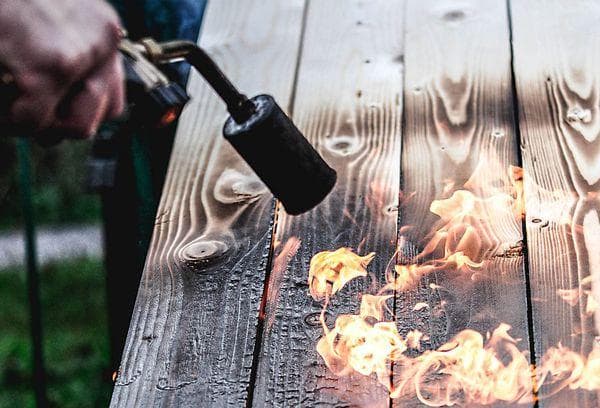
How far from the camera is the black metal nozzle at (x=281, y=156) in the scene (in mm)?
1782

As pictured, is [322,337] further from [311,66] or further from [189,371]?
[311,66]

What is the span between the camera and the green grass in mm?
4137

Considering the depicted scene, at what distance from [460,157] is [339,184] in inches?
10.7

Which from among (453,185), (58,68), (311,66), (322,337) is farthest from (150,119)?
(311,66)

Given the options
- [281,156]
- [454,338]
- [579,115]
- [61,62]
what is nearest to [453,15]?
[579,115]

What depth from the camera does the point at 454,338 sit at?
168 cm

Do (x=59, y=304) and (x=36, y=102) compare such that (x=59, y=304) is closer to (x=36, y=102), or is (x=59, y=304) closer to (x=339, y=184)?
(x=339, y=184)

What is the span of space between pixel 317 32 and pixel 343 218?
77cm

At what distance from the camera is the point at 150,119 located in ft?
5.33

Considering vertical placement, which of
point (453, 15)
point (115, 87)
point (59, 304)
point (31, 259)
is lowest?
point (59, 304)

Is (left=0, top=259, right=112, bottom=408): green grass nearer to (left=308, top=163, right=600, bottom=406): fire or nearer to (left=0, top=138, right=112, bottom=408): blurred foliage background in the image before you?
(left=0, top=138, right=112, bottom=408): blurred foliage background

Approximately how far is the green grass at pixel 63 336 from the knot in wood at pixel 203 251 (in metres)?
1.95

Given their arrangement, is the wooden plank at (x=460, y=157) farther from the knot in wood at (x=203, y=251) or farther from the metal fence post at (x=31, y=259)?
the metal fence post at (x=31, y=259)

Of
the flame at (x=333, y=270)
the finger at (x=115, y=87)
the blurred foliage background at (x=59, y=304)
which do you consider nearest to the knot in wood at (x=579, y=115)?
the flame at (x=333, y=270)
